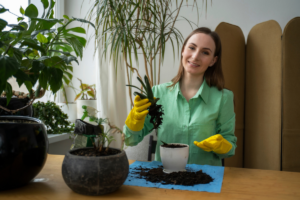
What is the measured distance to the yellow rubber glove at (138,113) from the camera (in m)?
0.96

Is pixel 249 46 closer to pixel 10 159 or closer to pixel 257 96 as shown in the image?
pixel 257 96

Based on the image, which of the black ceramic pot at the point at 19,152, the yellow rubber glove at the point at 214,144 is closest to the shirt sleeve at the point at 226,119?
the yellow rubber glove at the point at 214,144

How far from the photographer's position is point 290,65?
163 cm

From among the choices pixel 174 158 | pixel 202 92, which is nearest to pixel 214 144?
pixel 174 158

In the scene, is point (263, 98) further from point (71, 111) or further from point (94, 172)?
point (71, 111)

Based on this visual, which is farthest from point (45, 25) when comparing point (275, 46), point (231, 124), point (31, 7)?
point (275, 46)

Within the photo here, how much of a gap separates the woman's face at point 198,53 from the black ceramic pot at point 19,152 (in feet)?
3.00

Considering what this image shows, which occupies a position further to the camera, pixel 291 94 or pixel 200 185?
pixel 291 94

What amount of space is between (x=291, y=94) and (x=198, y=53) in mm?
717

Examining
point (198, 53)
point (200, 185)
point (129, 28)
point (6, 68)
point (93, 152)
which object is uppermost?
point (129, 28)

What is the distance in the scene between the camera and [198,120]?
4.66 ft

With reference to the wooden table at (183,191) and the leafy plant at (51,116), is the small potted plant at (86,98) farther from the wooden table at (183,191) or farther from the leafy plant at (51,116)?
the wooden table at (183,191)

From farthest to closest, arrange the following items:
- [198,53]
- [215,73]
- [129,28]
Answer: [129,28], [215,73], [198,53]

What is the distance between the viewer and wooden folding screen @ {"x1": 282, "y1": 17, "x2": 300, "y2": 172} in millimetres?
1621
